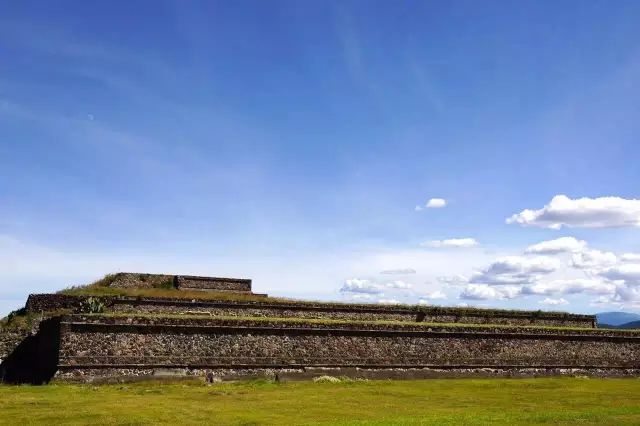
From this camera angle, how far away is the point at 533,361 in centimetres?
3116

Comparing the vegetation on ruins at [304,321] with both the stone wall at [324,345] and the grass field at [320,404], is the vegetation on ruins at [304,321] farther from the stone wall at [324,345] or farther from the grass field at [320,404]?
the grass field at [320,404]

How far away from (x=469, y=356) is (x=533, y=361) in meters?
3.72

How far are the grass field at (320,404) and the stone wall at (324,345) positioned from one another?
1720 millimetres

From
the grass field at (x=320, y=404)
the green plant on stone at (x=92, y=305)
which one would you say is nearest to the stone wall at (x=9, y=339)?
the green plant on stone at (x=92, y=305)

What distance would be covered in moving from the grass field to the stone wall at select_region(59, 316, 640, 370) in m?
1.72

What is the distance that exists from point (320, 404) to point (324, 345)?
833 cm

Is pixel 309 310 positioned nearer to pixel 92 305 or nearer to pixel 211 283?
pixel 211 283

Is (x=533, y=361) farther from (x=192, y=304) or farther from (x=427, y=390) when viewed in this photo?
(x=192, y=304)

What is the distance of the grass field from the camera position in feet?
51.5

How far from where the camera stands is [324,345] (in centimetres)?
2708

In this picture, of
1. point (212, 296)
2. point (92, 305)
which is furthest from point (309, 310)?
point (92, 305)

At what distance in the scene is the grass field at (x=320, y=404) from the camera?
618 inches

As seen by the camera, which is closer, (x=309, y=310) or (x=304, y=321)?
(x=304, y=321)

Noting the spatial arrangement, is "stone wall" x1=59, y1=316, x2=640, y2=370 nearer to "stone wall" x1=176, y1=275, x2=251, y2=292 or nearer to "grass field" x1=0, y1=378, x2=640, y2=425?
"grass field" x1=0, y1=378, x2=640, y2=425
